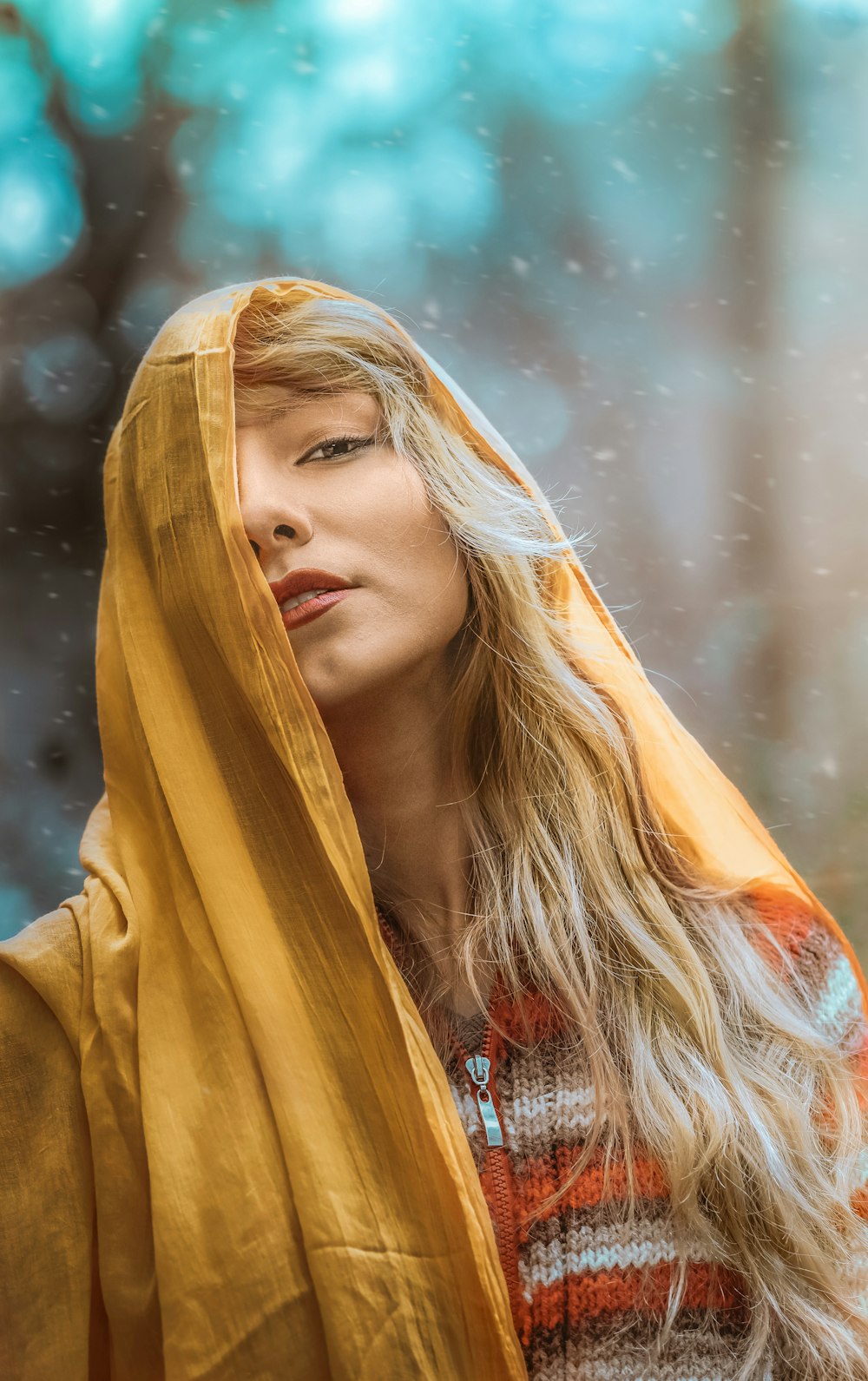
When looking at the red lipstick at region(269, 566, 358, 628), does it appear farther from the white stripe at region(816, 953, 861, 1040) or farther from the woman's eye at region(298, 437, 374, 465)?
the white stripe at region(816, 953, 861, 1040)

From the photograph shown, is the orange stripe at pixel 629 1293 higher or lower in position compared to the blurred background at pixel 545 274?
lower

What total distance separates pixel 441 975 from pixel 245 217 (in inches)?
27.4

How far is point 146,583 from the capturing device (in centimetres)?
78

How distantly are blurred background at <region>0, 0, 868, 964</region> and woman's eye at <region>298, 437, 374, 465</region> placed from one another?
20 cm

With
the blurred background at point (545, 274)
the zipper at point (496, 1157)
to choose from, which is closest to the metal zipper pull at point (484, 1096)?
the zipper at point (496, 1157)

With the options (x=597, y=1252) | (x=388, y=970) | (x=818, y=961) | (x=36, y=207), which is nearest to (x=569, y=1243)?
(x=597, y=1252)

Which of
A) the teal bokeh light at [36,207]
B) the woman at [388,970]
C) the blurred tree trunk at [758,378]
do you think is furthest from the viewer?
the blurred tree trunk at [758,378]

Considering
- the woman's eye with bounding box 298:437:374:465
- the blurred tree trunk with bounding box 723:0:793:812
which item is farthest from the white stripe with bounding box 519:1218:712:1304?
the woman's eye with bounding box 298:437:374:465

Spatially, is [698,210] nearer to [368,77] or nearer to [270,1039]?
[368,77]

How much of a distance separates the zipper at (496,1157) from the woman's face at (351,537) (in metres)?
0.28

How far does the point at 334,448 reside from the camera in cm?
79

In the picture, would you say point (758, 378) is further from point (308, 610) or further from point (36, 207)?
point (36, 207)

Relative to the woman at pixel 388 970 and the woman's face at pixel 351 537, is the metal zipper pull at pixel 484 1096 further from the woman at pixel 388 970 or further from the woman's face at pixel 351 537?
the woman's face at pixel 351 537

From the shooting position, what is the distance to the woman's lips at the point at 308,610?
0.75 meters
